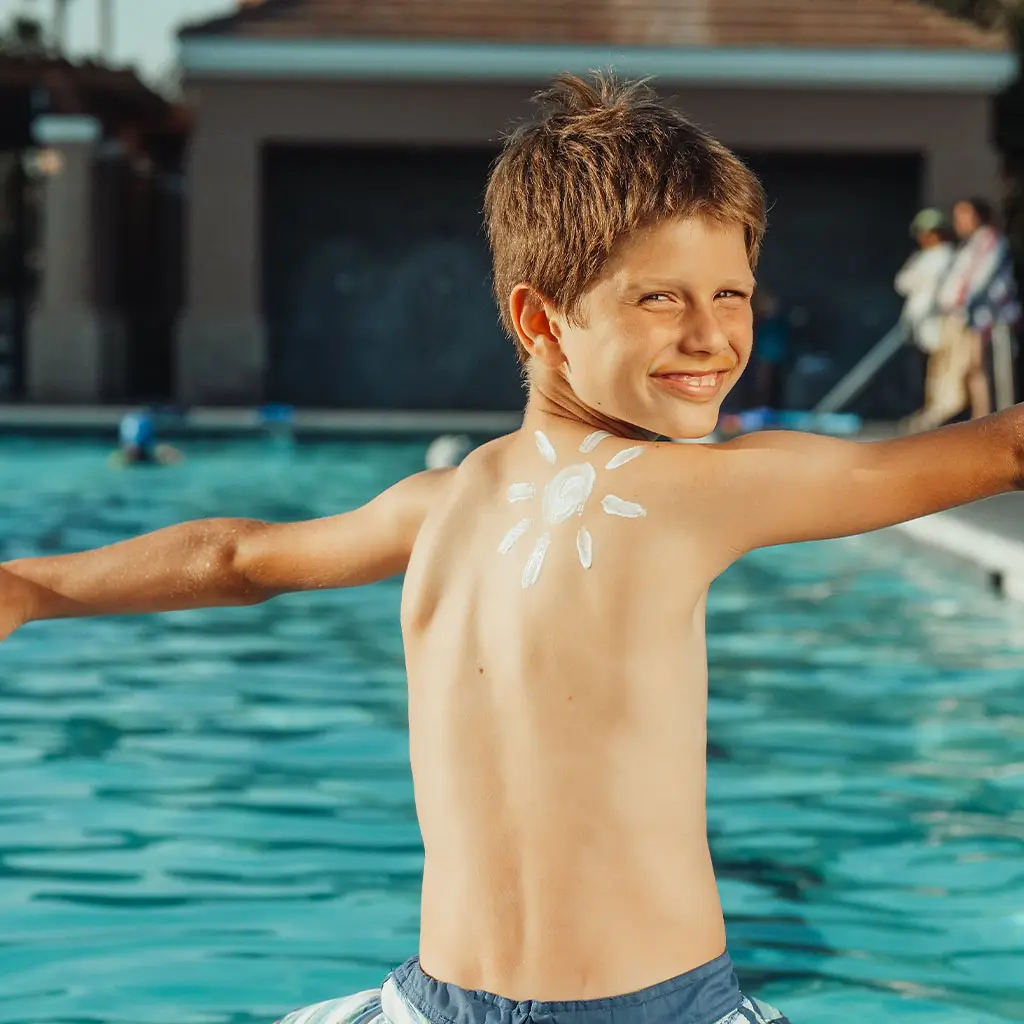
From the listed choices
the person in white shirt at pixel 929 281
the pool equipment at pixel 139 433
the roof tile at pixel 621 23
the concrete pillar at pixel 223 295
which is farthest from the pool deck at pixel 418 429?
the roof tile at pixel 621 23

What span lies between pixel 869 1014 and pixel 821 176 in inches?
776

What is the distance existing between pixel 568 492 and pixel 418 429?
15254 mm

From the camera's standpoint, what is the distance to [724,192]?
1.99m

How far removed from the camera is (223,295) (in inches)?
856

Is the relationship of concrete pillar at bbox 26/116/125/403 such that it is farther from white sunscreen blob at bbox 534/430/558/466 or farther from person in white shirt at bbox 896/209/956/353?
white sunscreen blob at bbox 534/430/558/466

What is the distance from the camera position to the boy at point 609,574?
197cm

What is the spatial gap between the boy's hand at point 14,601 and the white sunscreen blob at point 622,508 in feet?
2.37

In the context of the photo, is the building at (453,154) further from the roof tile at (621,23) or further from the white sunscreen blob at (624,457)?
the white sunscreen blob at (624,457)

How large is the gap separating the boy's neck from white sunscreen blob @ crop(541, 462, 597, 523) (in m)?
0.06

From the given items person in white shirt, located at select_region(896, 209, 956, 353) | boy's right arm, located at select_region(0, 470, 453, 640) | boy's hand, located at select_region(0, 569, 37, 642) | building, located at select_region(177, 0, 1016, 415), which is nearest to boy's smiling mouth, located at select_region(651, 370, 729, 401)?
boy's right arm, located at select_region(0, 470, 453, 640)

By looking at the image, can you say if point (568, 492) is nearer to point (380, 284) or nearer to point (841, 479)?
point (841, 479)

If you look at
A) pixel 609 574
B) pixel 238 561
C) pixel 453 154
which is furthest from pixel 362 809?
pixel 453 154

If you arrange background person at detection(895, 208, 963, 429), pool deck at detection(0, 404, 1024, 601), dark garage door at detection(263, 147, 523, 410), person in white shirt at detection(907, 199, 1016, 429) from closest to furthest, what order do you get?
pool deck at detection(0, 404, 1024, 601) → person in white shirt at detection(907, 199, 1016, 429) → background person at detection(895, 208, 963, 429) → dark garage door at detection(263, 147, 523, 410)

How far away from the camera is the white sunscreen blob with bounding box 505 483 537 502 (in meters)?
2.09
